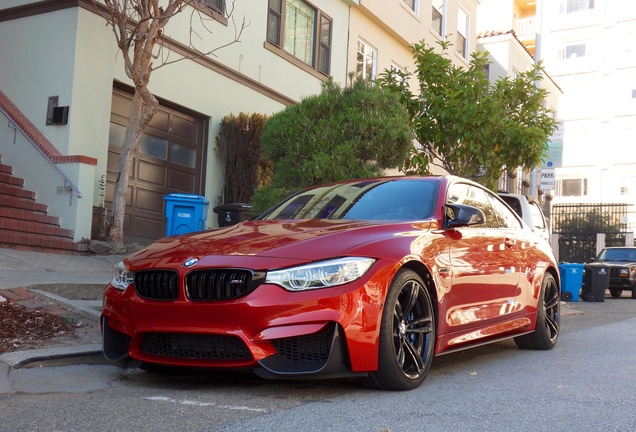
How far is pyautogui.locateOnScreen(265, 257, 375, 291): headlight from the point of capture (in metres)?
4.57

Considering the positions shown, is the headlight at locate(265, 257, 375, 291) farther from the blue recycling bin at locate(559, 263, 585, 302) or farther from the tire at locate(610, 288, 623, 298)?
the tire at locate(610, 288, 623, 298)

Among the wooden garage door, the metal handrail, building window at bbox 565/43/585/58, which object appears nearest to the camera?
the metal handrail

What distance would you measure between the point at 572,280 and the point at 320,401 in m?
14.8

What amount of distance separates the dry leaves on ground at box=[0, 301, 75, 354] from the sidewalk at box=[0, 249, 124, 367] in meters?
0.19

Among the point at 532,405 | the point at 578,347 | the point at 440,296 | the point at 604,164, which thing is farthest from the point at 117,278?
the point at 604,164

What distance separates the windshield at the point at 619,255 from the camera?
22.6 meters

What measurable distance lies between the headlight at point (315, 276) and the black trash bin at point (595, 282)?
49.8 ft

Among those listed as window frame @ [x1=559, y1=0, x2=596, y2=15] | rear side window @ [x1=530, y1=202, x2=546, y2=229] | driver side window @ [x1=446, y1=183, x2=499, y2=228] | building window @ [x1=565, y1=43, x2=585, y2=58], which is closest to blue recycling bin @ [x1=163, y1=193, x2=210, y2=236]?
driver side window @ [x1=446, y1=183, x2=499, y2=228]

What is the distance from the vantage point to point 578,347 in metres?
7.77

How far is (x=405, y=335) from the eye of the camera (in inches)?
198

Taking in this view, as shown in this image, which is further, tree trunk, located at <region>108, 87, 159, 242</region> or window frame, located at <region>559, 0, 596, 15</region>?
window frame, located at <region>559, 0, 596, 15</region>

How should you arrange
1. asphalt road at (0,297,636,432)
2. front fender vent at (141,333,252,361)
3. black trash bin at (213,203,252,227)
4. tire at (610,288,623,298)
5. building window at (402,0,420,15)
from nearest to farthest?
asphalt road at (0,297,636,432) → front fender vent at (141,333,252,361) → black trash bin at (213,203,252,227) → tire at (610,288,623,298) → building window at (402,0,420,15)

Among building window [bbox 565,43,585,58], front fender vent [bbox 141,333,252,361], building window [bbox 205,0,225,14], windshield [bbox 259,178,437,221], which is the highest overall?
building window [bbox 565,43,585,58]

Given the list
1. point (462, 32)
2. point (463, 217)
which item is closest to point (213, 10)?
point (463, 217)
